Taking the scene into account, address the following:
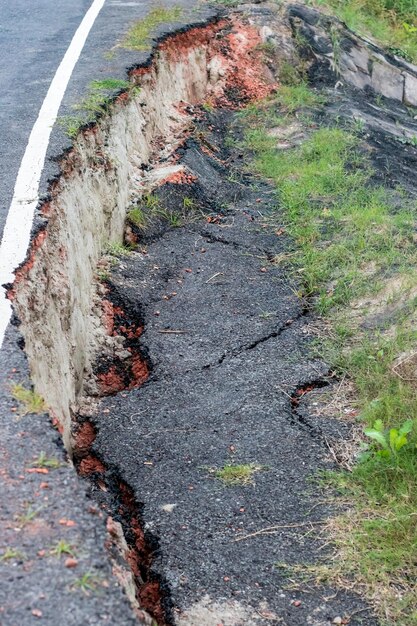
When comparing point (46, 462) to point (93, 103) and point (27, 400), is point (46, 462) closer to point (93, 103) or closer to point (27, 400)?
point (27, 400)

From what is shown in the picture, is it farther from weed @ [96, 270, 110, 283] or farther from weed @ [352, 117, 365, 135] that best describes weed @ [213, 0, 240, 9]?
weed @ [96, 270, 110, 283]

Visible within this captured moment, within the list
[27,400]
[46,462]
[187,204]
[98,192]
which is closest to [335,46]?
[187,204]

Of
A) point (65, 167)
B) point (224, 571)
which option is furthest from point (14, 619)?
point (65, 167)

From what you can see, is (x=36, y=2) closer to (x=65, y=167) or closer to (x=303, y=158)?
(x=303, y=158)

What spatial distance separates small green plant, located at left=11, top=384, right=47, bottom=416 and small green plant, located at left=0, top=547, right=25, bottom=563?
828mm

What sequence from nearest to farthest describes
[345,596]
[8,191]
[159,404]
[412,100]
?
[345,596]
[159,404]
[8,191]
[412,100]

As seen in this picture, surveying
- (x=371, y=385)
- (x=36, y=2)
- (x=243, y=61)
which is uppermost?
(x=36, y=2)

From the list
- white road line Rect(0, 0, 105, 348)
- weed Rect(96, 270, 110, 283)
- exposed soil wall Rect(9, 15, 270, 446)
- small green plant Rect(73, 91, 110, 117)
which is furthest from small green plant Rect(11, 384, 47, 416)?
small green plant Rect(73, 91, 110, 117)

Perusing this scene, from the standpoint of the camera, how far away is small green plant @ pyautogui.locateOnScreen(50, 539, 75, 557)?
2699 millimetres

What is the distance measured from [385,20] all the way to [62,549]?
454 inches

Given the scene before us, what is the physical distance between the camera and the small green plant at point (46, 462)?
3145 millimetres

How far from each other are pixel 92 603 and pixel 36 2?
9.40 meters

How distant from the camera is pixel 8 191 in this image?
5473 mm

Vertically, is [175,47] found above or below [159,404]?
above
